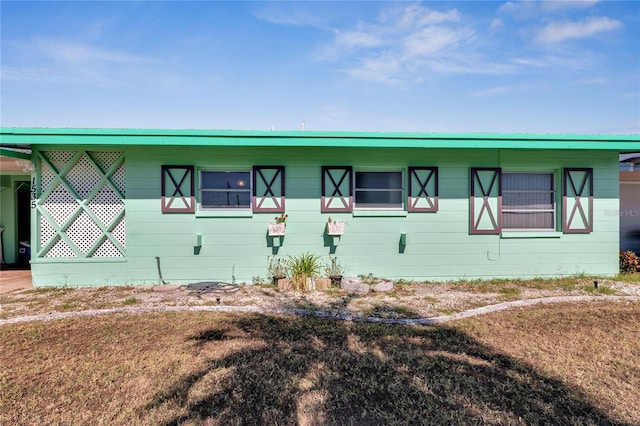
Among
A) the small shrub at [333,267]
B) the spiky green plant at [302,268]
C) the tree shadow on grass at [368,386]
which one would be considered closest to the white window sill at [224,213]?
the spiky green plant at [302,268]

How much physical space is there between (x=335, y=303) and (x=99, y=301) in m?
3.73

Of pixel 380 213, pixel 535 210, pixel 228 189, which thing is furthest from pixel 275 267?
pixel 535 210

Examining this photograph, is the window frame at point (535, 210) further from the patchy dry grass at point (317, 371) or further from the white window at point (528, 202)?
the patchy dry grass at point (317, 371)

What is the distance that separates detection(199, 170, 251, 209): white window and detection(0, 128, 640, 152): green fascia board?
751 millimetres

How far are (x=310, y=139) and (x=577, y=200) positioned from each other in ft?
18.3

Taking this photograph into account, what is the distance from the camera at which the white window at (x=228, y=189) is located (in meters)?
6.29

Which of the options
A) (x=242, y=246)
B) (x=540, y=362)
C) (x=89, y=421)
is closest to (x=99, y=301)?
(x=242, y=246)

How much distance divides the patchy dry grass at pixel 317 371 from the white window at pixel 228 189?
8.29 ft

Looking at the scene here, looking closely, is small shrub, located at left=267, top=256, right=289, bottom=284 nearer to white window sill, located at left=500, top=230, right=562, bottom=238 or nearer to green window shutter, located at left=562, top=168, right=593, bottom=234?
white window sill, located at left=500, top=230, right=562, bottom=238

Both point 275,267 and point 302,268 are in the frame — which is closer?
point 302,268

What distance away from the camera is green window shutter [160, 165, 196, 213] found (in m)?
6.06

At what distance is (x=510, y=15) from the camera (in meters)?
8.26

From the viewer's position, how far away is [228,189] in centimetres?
631

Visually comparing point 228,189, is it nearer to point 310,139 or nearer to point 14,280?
point 310,139
